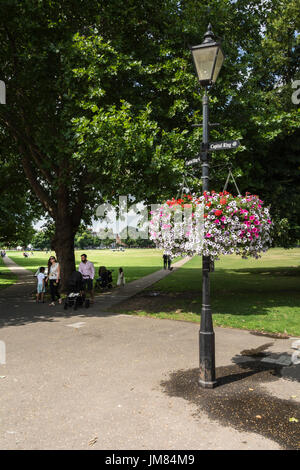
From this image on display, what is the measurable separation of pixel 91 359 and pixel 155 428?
2.97 meters

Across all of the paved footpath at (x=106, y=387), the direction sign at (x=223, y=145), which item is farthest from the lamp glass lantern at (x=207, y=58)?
the paved footpath at (x=106, y=387)

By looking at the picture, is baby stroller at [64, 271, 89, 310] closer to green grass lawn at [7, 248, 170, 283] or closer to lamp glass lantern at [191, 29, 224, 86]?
lamp glass lantern at [191, 29, 224, 86]

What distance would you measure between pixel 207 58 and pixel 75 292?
9.44 meters

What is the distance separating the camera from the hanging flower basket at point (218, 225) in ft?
16.9

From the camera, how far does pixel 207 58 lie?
5375mm

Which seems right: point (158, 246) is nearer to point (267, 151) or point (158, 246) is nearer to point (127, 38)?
point (267, 151)

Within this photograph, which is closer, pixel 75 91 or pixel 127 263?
pixel 75 91

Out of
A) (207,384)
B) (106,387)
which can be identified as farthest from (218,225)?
(106,387)

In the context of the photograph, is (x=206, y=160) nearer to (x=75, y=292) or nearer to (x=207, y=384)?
(x=207, y=384)

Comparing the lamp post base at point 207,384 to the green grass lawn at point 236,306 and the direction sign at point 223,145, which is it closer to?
the direction sign at point 223,145

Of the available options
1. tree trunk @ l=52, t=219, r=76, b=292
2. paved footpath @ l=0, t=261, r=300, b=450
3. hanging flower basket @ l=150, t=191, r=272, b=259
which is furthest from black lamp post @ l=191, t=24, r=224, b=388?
tree trunk @ l=52, t=219, r=76, b=292

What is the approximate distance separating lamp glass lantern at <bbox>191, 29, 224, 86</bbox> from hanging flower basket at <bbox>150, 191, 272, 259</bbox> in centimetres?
196

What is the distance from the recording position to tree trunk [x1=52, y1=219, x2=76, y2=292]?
54.8 ft
